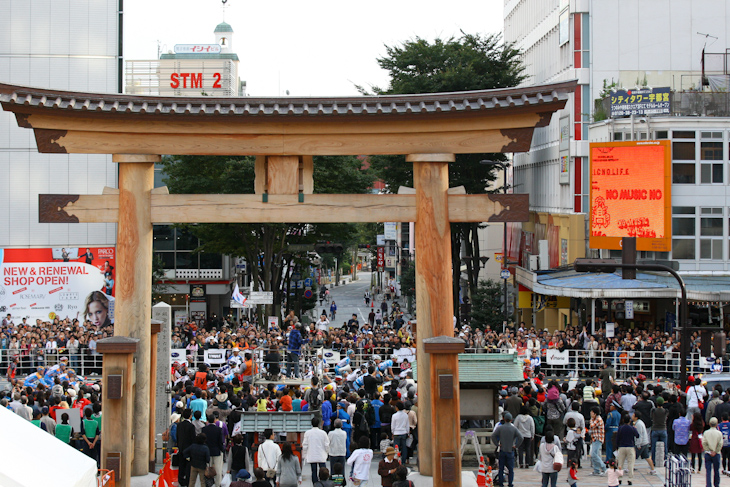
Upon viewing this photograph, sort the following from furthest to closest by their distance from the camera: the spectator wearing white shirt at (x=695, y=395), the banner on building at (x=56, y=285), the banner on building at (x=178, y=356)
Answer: the banner on building at (x=56, y=285)
the banner on building at (x=178, y=356)
the spectator wearing white shirt at (x=695, y=395)

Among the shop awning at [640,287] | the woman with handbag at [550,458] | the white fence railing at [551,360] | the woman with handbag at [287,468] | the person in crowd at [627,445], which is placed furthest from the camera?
the shop awning at [640,287]

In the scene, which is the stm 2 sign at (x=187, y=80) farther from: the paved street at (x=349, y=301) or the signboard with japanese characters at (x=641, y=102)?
the signboard with japanese characters at (x=641, y=102)

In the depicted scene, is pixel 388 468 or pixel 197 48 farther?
pixel 197 48

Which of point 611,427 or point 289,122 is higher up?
point 289,122

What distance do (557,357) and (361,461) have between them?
15296mm

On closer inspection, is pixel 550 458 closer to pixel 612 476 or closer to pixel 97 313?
pixel 612 476

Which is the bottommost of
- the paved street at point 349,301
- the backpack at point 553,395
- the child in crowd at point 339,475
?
the paved street at point 349,301

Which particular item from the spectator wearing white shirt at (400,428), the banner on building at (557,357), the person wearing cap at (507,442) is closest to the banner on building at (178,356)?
the spectator wearing white shirt at (400,428)

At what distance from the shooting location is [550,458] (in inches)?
641

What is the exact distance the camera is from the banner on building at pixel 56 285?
146 feet

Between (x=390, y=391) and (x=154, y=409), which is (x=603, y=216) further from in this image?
(x=154, y=409)

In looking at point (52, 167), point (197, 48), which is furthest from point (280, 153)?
point (197, 48)

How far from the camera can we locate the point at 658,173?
36.6m

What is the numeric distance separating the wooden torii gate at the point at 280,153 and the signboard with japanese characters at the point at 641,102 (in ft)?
73.2
